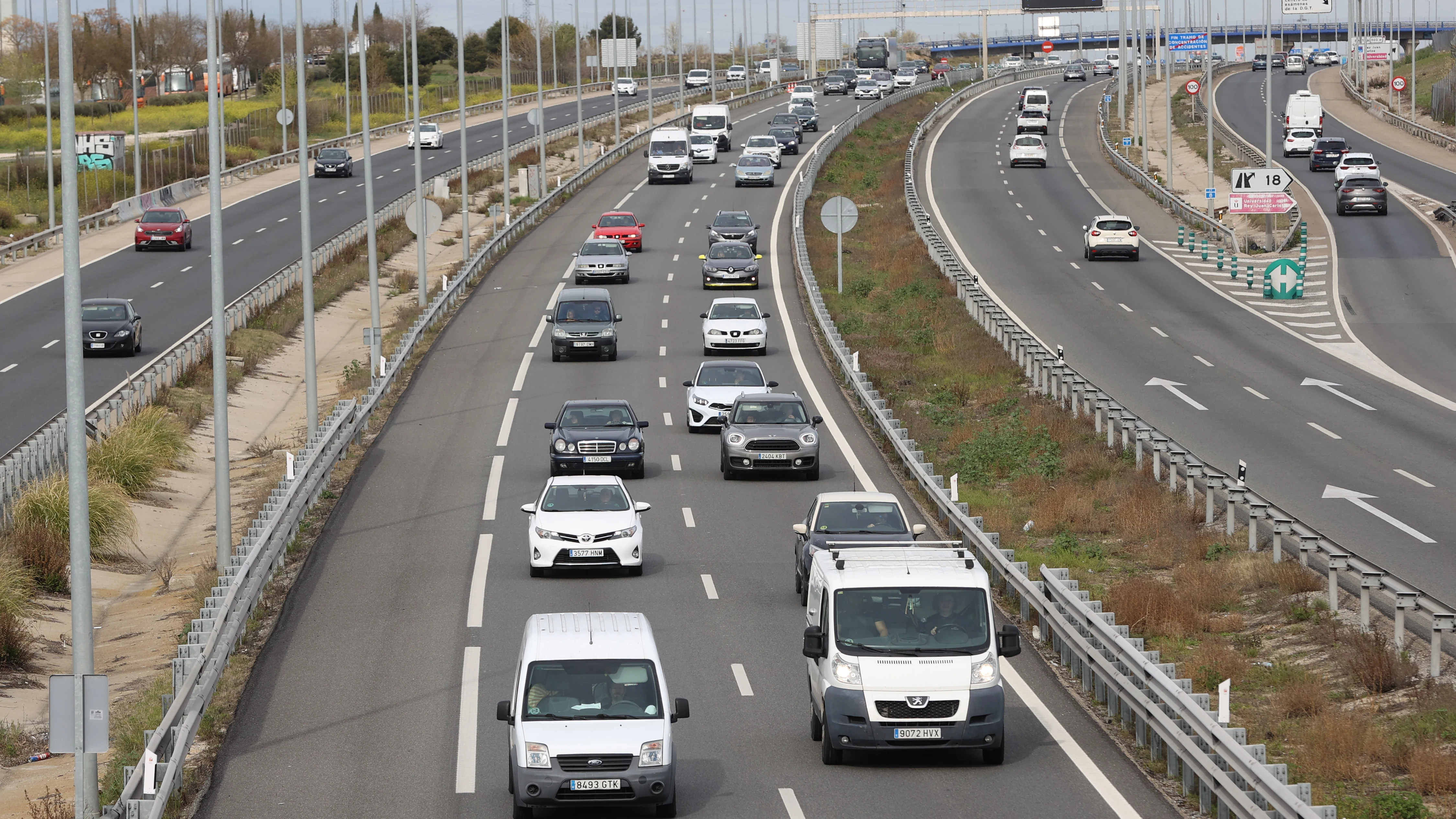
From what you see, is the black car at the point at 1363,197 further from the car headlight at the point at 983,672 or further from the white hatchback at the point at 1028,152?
the car headlight at the point at 983,672

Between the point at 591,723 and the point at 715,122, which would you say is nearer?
the point at 591,723

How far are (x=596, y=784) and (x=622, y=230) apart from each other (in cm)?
4934

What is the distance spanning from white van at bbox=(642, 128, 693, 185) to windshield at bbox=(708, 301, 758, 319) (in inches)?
1443

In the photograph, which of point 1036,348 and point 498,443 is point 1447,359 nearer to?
point 1036,348

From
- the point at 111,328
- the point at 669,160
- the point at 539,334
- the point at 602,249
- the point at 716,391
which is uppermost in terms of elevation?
the point at 669,160

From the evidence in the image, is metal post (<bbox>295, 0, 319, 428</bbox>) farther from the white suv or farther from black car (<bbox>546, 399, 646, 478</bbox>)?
the white suv

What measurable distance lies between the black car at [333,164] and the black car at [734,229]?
134ft

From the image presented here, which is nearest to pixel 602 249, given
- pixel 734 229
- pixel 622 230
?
pixel 734 229

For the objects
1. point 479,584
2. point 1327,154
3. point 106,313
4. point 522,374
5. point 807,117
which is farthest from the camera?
point 807,117

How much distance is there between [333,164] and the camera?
316 feet

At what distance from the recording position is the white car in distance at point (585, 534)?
927 inches

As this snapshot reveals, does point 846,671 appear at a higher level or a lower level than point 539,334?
lower

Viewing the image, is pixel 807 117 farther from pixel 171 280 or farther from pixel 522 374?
pixel 522 374

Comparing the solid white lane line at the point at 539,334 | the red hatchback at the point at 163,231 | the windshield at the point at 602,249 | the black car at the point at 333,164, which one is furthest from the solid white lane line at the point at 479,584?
the black car at the point at 333,164
